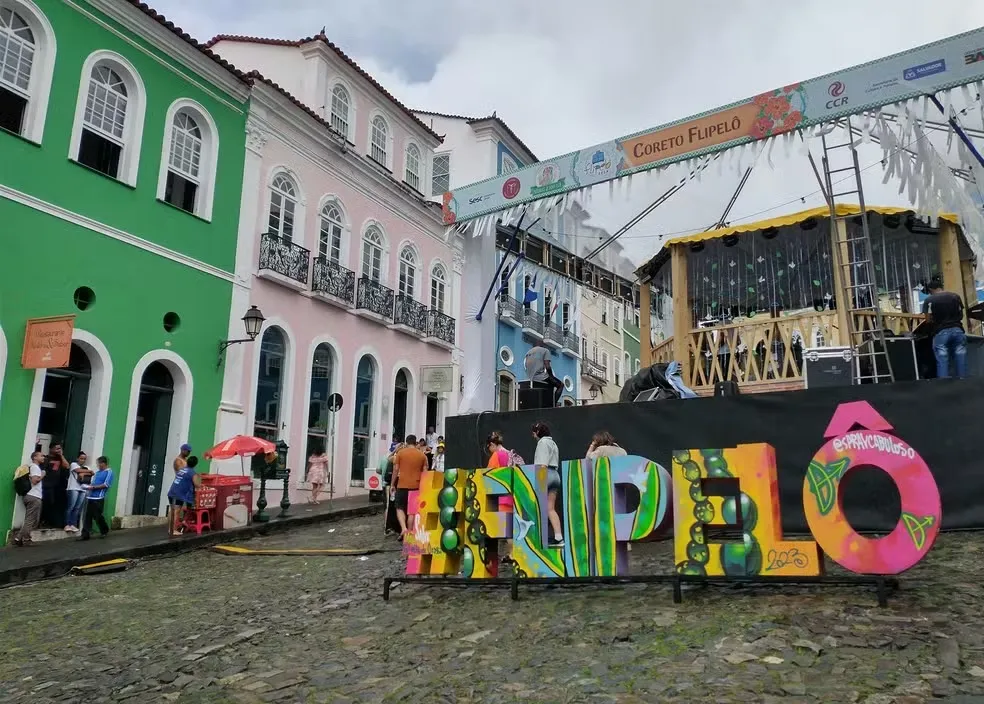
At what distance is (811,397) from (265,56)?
16.3 metres

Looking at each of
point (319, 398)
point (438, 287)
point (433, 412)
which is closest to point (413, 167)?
point (438, 287)

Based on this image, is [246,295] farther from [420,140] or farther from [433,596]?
[433,596]

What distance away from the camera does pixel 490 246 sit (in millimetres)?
16328

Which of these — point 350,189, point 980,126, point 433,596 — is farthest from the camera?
point 350,189

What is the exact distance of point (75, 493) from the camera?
38.9 ft

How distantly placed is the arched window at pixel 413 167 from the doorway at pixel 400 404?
546 centimetres

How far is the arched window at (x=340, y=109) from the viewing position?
19.1m

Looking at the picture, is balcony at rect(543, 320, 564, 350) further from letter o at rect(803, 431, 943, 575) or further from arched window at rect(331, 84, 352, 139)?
letter o at rect(803, 431, 943, 575)

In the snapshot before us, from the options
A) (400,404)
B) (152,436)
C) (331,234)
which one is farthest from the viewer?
(400,404)

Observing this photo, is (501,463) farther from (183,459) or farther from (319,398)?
(319,398)

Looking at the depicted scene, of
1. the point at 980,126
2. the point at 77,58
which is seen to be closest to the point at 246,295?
the point at 77,58

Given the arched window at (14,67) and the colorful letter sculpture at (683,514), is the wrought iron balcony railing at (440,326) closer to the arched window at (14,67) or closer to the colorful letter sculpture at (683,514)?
the arched window at (14,67)

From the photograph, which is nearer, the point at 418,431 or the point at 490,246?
the point at 490,246

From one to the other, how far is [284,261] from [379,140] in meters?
5.69
